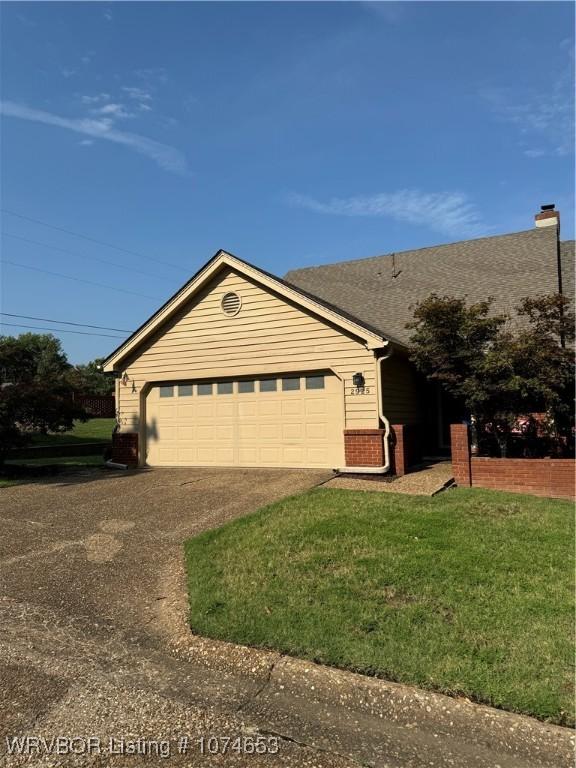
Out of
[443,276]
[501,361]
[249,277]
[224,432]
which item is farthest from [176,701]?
[443,276]

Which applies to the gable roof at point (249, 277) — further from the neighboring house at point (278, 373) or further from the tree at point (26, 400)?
the tree at point (26, 400)

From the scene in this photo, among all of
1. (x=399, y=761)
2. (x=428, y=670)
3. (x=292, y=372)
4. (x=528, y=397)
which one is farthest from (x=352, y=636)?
(x=292, y=372)

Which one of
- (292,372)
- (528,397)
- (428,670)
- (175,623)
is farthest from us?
(292,372)

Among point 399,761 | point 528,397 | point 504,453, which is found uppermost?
point 528,397

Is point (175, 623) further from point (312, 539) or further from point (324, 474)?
point (324, 474)

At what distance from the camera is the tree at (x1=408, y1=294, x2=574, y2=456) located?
9133mm

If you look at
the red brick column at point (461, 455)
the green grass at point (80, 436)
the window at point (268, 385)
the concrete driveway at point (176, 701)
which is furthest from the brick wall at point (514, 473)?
the green grass at point (80, 436)

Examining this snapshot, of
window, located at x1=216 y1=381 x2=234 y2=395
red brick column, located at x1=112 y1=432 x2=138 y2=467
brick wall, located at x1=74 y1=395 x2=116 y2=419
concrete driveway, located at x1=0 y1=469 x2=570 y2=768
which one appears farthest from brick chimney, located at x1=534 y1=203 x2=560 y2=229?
brick wall, located at x1=74 y1=395 x2=116 y2=419

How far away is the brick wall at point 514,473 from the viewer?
29.0 ft

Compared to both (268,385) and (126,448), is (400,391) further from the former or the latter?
(126,448)

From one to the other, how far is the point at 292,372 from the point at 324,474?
8.47ft

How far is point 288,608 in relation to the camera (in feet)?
14.7

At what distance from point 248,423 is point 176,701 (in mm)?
9518

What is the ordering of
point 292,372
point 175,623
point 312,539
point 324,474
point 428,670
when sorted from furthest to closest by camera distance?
1. point 292,372
2. point 324,474
3. point 312,539
4. point 175,623
5. point 428,670
